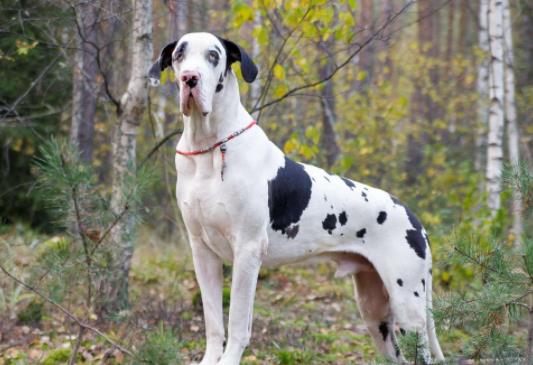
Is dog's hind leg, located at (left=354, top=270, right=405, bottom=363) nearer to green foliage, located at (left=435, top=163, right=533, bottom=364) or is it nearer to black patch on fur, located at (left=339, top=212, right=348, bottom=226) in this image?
black patch on fur, located at (left=339, top=212, right=348, bottom=226)

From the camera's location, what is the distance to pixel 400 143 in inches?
600

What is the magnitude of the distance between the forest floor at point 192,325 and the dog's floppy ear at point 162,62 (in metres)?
1.41

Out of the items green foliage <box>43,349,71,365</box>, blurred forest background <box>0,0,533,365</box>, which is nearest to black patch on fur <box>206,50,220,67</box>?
blurred forest background <box>0,0,533,365</box>

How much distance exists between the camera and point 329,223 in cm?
432

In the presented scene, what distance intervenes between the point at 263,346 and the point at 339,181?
1.88 meters

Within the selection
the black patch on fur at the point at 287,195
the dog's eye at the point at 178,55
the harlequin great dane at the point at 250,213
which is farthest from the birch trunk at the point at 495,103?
the dog's eye at the point at 178,55

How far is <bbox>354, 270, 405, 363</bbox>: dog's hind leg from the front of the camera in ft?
15.6

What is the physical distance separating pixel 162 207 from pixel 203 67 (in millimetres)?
3995

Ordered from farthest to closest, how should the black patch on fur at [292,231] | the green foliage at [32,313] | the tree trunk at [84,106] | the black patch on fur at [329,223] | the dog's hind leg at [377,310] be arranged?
the tree trunk at [84,106]
the green foliage at [32,313]
the dog's hind leg at [377,310]
the black patch on fur at [329,223]
the black patch on fur at [292,231]

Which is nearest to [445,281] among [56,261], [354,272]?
[354,272]

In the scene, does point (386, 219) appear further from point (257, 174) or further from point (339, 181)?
point (257, 174)

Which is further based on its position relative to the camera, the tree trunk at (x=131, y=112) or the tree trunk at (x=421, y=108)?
the tree trunk at (x=421, y=108)

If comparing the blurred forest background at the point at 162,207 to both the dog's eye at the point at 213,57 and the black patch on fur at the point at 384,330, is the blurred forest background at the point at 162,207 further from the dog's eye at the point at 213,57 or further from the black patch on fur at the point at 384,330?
the dog's eye at the point at 213,57

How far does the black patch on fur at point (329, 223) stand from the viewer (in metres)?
4.30
